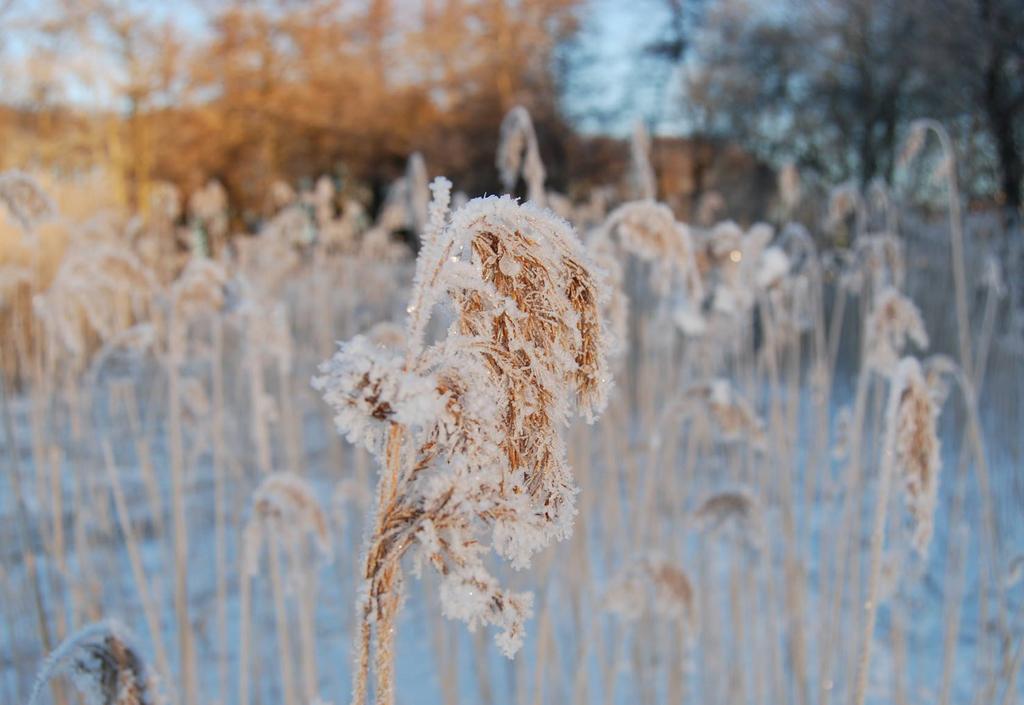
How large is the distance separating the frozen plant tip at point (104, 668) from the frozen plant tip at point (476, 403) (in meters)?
0.26

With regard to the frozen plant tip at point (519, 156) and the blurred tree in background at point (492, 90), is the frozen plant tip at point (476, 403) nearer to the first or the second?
the frozen plant tip at point (519, 156)

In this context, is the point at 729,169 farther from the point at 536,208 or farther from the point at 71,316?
the point at 536,208

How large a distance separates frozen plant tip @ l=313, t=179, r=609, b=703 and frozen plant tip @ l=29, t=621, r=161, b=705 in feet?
0.84

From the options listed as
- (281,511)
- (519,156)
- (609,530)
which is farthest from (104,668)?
(609,530)

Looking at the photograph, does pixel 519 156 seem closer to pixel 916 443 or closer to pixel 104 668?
pixel 916 443

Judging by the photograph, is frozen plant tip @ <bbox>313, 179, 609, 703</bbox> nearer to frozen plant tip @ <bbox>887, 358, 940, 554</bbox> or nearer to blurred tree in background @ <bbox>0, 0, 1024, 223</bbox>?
frozen plant tip @ <bbox>887, 358, 940, 554</bbox>

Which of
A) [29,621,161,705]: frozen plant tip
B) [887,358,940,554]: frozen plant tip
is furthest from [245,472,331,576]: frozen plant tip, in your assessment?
[887,358,940,554]: frozen plant tip

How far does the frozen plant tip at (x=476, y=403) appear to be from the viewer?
45cm

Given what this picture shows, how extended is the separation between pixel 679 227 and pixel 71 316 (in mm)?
1158

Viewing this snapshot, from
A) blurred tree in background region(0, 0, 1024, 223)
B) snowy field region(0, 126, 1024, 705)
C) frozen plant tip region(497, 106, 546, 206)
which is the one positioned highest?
blurred tree in background region(0, 0, 1024, 223)

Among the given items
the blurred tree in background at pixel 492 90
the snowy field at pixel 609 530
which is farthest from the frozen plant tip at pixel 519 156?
the blurred tree in background at pixel 492 90

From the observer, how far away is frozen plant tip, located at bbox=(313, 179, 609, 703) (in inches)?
17.8

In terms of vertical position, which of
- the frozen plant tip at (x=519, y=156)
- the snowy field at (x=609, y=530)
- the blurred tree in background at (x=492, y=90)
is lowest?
the snowy field at (x=609, y=530)

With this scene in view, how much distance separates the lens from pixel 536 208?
490 mm
